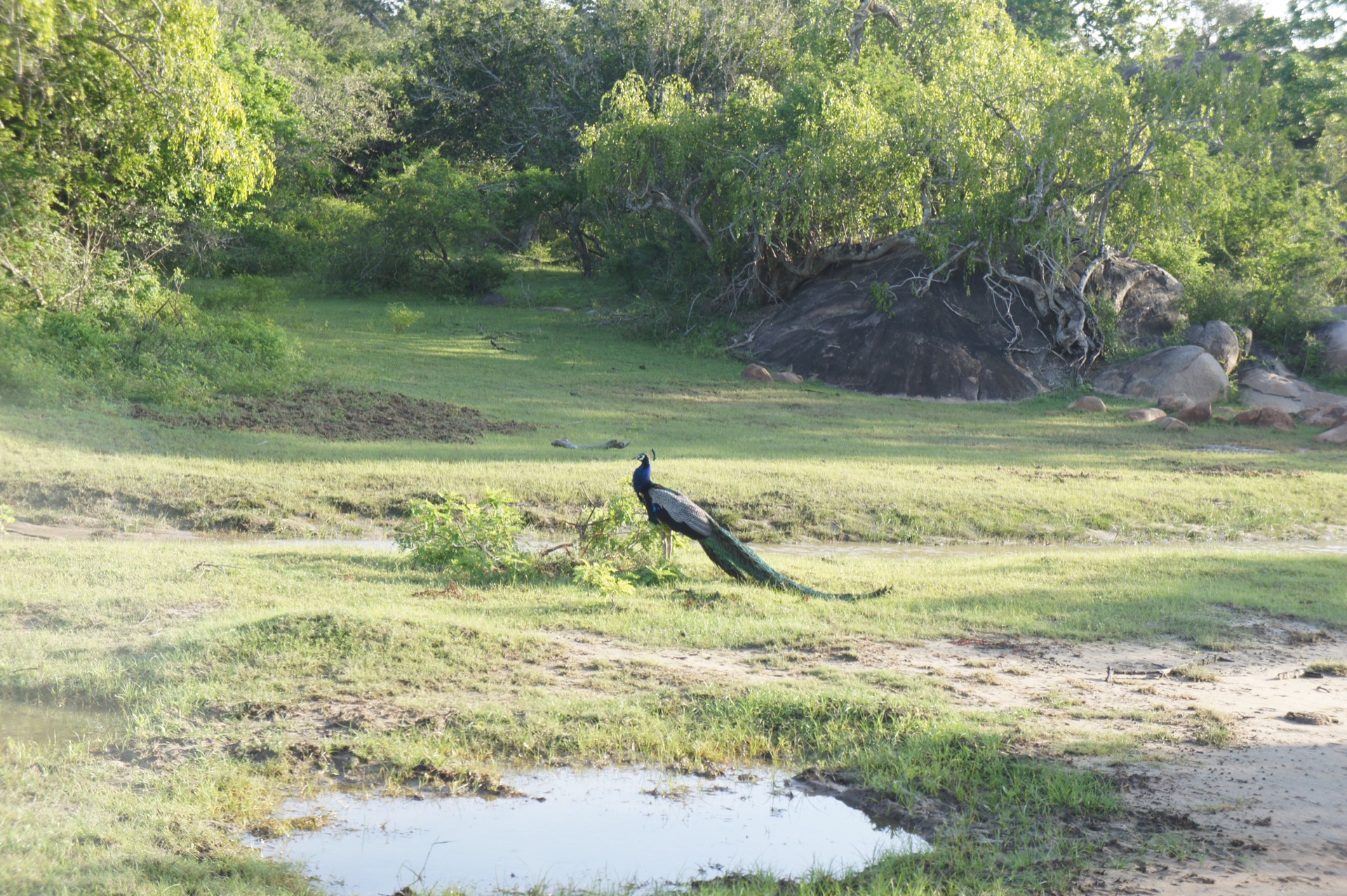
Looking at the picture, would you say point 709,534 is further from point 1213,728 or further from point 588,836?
point 588,836

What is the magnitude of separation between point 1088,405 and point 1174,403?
1.50 meters

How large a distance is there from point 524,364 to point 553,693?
14768 mm

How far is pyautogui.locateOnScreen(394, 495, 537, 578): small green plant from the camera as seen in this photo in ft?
26.5

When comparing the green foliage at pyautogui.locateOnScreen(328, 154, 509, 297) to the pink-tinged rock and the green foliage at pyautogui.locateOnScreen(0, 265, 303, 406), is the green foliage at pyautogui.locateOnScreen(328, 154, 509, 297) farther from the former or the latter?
the pink-tinged rock

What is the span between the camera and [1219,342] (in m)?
21.5

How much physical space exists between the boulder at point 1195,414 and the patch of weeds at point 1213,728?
13965 mm

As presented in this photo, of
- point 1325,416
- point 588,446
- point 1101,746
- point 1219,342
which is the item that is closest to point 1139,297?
point 1219,342

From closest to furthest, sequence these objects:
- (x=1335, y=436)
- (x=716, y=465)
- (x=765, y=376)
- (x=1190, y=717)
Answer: (x=1190, y=717) → (x=716, y=465) → (x=1335, y=436) → (x=765, y=376)

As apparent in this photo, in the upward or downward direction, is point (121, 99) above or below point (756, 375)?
above

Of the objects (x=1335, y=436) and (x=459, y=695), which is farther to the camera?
(x=1335, y=436)

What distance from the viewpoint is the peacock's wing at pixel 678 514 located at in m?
7.96

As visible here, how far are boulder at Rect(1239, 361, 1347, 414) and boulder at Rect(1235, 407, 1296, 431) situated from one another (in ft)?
5.90

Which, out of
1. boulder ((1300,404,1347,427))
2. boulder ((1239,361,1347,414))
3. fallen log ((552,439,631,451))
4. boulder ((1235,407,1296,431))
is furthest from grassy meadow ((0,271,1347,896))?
boulder ((1239,361,1347,414))

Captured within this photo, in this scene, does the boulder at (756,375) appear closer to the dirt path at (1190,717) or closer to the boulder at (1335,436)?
the boulder at (1335,436)
